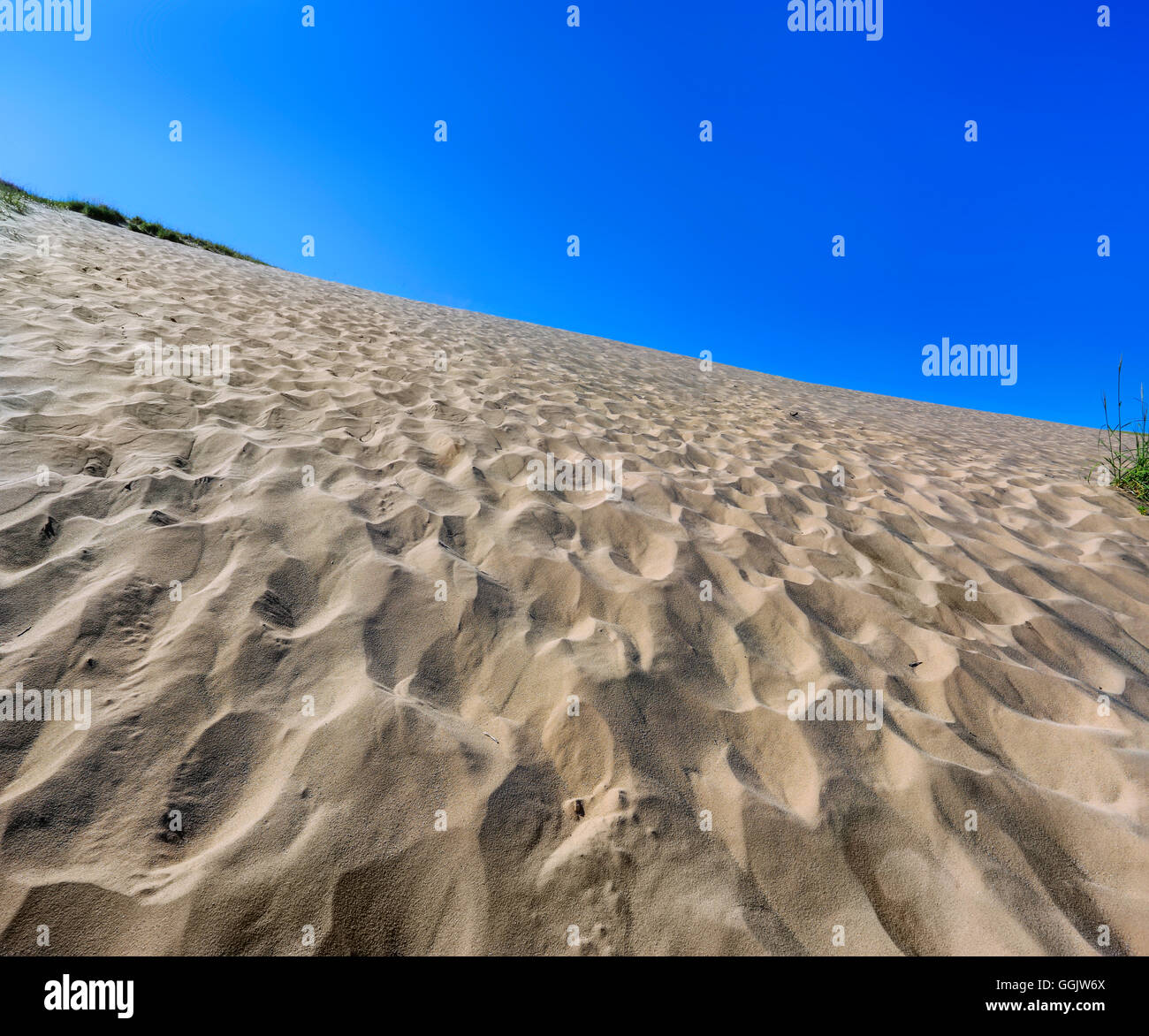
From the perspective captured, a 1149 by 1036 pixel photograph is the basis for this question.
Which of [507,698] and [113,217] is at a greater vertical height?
[113,217]

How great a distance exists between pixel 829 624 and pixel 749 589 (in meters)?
0.36

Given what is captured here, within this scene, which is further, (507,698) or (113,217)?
(113,217)

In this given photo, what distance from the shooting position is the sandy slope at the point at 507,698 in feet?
3.91

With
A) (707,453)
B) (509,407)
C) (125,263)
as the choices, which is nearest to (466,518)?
(509,407)

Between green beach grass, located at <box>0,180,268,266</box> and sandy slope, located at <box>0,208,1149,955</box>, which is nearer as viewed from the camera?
sandy slope, located at <box>0,208,1149,955</box>

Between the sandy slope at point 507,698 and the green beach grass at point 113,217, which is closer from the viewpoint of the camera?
the sandy slope at point 507,698

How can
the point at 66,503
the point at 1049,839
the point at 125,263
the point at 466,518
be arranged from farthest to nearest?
the point at 125,263 < the point at 466,518 < the point at 66,503 < the point at 1049,839

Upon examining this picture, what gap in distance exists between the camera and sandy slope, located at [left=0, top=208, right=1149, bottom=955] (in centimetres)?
119

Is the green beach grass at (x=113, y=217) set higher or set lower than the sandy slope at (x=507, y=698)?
higher

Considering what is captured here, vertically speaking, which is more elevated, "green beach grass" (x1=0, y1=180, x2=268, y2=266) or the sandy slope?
"green beach grass" (x1=0, y1=180, x2=268, y2=266)

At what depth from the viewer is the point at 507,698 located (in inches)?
67.7

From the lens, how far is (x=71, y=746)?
4.35 ft
